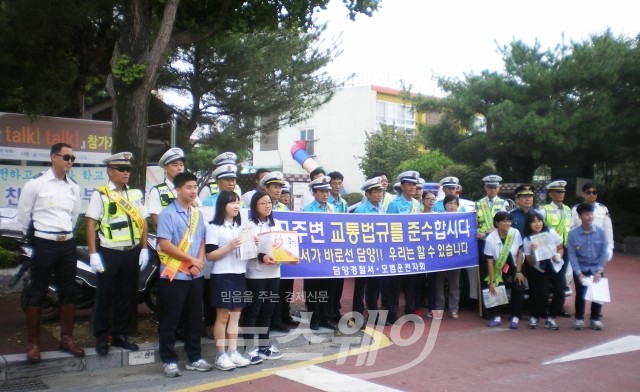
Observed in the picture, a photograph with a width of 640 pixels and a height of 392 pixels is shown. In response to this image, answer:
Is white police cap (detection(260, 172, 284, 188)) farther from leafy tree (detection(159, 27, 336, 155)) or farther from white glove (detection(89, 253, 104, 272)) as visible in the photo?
leafy tree (detection(159, 27, 336, 155))

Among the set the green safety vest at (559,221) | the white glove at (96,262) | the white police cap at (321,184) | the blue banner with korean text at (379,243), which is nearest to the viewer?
the white glove at (96,262)

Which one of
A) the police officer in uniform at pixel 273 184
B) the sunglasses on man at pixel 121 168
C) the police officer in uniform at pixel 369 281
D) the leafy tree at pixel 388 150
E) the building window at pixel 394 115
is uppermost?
the building window at pixel 394 115

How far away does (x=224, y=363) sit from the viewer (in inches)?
236

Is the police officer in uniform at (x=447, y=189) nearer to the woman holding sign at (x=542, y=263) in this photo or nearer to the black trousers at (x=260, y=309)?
the woman holding sign at (x=542, y=263)

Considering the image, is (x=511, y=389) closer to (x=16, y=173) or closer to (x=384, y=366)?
(x=384, y=366)

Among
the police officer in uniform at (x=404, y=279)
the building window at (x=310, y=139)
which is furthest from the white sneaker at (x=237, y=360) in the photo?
the building window at (x=310, y=139)

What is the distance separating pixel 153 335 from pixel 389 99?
33145 mm

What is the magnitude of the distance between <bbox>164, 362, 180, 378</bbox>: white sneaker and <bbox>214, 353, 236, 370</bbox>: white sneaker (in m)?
0.40

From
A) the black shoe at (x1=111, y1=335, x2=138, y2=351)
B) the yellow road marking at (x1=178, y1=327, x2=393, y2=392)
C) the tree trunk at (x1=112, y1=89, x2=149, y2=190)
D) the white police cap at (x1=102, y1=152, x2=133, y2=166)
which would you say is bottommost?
the yellow road marking at (x1=178, y1=327, x2=393, y2=392)

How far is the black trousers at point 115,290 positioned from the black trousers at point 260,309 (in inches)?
45.4

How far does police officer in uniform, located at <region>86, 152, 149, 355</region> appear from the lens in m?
5.95

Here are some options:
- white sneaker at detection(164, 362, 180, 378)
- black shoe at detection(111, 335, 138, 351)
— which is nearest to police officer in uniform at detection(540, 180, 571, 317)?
white sneaker at detection(164, 362, 180, 378)

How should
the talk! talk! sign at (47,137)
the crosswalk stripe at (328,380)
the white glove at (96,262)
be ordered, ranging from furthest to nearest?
the talk! talk! sign at (47,137) → the white glove at (96,262) → the crosswalk stripe at (328,380)

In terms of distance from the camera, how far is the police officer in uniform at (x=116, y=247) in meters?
5.95
